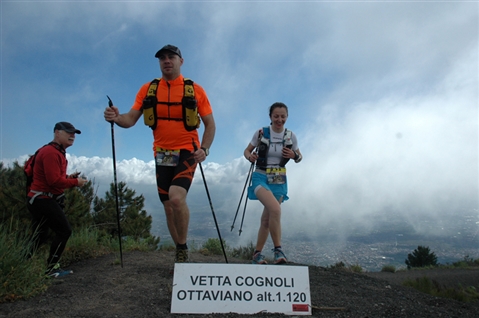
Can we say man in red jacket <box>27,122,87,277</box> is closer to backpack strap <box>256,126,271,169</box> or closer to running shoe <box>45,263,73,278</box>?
running shoe <box>45,263,73,278</box>

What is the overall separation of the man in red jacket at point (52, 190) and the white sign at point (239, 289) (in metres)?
2.29

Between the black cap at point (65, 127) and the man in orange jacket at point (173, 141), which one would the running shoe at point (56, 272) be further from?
the black cap at point (65, 127)

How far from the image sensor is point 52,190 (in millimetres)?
4238

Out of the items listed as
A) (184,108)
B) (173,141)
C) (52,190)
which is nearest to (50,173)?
(52,190)

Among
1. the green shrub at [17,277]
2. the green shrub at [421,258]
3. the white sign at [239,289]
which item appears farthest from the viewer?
the green shrub at [421,258]

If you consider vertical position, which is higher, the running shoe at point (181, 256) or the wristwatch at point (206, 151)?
the wristwatch at point (206, 151)

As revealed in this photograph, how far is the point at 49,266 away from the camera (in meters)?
4.17

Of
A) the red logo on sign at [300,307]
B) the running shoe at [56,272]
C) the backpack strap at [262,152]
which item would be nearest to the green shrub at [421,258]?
the backpack strap at [262,152]

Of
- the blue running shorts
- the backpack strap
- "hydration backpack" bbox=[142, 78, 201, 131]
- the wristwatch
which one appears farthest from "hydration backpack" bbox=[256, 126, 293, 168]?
"hydration backpack" bbox=[142, 78, 201, 131]

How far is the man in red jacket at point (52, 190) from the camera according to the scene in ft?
13.5

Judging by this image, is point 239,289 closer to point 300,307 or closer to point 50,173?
point 300,307

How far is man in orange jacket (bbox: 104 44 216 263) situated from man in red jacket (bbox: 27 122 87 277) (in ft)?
3.37

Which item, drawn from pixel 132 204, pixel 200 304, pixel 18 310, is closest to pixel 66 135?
pixel 18 310

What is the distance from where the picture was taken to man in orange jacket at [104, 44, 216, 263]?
12.4 ft
